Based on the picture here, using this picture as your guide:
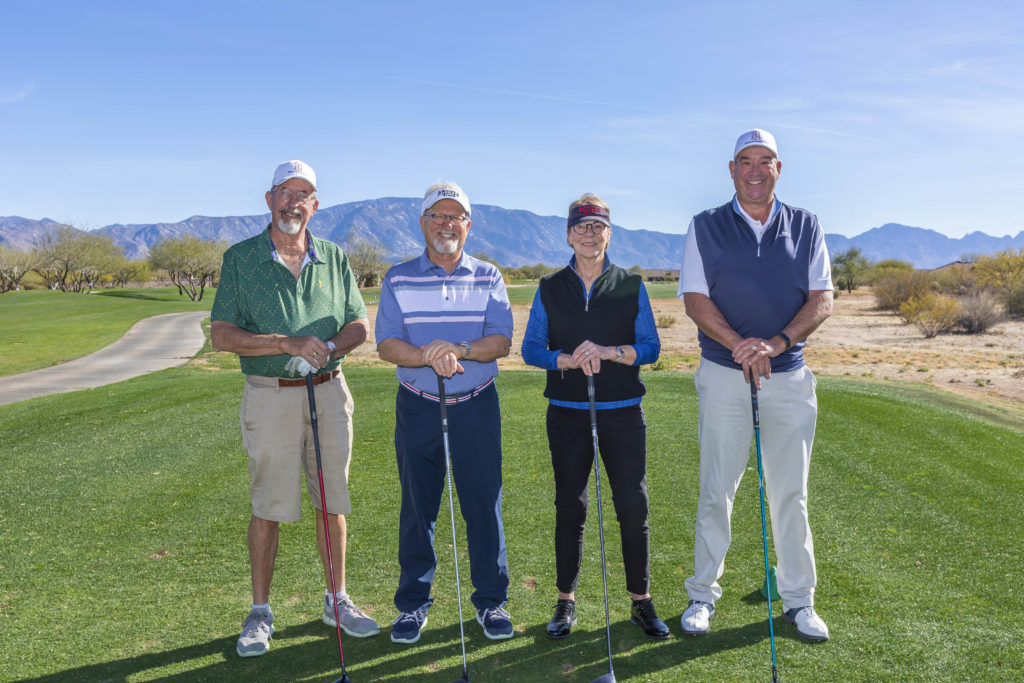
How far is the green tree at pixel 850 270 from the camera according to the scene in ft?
230

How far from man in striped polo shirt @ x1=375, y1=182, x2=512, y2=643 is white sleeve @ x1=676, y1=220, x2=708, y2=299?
0.94 m

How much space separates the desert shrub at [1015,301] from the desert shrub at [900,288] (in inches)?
171

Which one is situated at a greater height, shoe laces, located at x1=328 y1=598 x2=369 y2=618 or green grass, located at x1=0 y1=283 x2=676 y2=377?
green grass, located at x1=0 y1=283 x2=676 y2=377

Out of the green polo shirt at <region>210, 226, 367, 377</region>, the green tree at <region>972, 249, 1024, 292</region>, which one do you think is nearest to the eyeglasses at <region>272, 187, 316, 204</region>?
the green polo shirt at <region>210, 226, 367, 377</region>

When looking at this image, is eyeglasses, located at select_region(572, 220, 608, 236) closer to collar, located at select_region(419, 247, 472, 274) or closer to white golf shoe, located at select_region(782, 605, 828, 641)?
collar, located at select_region(419, 247, 472, 274)

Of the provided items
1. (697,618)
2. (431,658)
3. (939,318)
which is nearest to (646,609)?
(697,618)

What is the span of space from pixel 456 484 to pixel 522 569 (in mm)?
969

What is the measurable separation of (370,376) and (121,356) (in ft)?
43.6

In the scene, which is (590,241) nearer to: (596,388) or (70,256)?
(596,388)

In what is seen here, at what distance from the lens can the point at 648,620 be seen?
135 inches

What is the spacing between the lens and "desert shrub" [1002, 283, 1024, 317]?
32438 mm

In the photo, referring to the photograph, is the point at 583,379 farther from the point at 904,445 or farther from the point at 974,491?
the point at 904,445

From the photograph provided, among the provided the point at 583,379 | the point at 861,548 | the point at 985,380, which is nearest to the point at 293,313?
the point at 583,379

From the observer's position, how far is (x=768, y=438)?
3555mm
